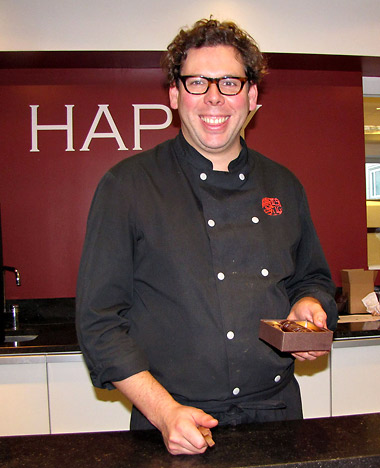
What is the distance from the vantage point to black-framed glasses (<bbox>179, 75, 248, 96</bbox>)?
45.8 inches

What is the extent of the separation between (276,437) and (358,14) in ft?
7.64

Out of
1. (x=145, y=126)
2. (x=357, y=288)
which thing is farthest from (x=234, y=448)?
(x=145, y=126)

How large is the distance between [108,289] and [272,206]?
498mm

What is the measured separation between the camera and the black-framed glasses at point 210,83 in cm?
116

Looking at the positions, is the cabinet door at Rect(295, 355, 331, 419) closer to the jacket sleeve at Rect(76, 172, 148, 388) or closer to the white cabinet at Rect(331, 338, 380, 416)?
the white cabinet at Rect(331, 338, 380, 416)

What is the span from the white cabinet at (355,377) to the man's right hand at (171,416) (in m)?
1.58

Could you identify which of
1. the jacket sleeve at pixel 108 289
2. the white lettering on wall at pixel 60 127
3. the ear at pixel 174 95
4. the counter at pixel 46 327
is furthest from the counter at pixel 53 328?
the ear at pixel 174 95

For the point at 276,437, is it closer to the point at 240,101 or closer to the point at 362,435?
the point at 362,435

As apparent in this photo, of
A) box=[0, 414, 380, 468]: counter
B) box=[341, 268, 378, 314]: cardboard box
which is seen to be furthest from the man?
box=[341, 268, 378, 314]: cardboard box

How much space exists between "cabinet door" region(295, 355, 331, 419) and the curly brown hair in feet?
4.86

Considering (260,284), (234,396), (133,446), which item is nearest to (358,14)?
(260,284)

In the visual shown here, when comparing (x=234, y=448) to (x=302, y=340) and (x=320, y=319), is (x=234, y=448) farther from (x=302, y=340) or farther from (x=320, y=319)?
(x=320, y=319)

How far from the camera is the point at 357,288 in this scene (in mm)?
2674

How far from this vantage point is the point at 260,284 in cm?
114
